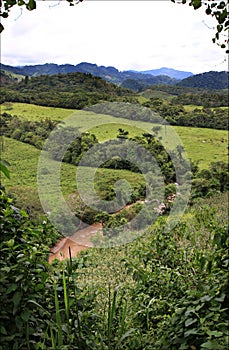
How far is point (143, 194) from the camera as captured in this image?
1460 cm

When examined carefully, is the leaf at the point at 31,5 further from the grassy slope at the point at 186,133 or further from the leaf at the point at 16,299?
the grassy slope at the point at 186,133

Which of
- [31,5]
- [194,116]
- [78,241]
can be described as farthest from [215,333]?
[194,116]

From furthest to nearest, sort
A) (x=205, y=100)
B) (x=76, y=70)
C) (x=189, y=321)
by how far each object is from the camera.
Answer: (x=76, y=70) → (x=205, y=100) → (x=189, y=321)

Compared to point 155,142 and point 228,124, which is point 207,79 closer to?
point 228,124

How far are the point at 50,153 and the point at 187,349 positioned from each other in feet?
58.3

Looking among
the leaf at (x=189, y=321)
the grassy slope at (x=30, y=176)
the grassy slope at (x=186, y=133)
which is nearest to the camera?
the leaf at (x=189, y=321)

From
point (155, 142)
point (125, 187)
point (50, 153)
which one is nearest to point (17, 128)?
point (50, 153)

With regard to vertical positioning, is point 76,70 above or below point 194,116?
above

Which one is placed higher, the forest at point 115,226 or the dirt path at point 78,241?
the forest at point 115,226

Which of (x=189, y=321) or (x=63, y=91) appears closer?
(x=189, y=321)

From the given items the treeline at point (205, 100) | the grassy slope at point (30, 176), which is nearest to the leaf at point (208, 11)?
the grassy slope at point (30, 176)

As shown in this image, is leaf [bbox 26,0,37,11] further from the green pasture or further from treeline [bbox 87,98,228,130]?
the green pasture

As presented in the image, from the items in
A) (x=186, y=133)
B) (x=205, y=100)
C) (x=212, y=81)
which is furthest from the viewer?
(x=212, y=81)

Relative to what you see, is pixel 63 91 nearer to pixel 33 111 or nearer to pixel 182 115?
pixel 33 111
